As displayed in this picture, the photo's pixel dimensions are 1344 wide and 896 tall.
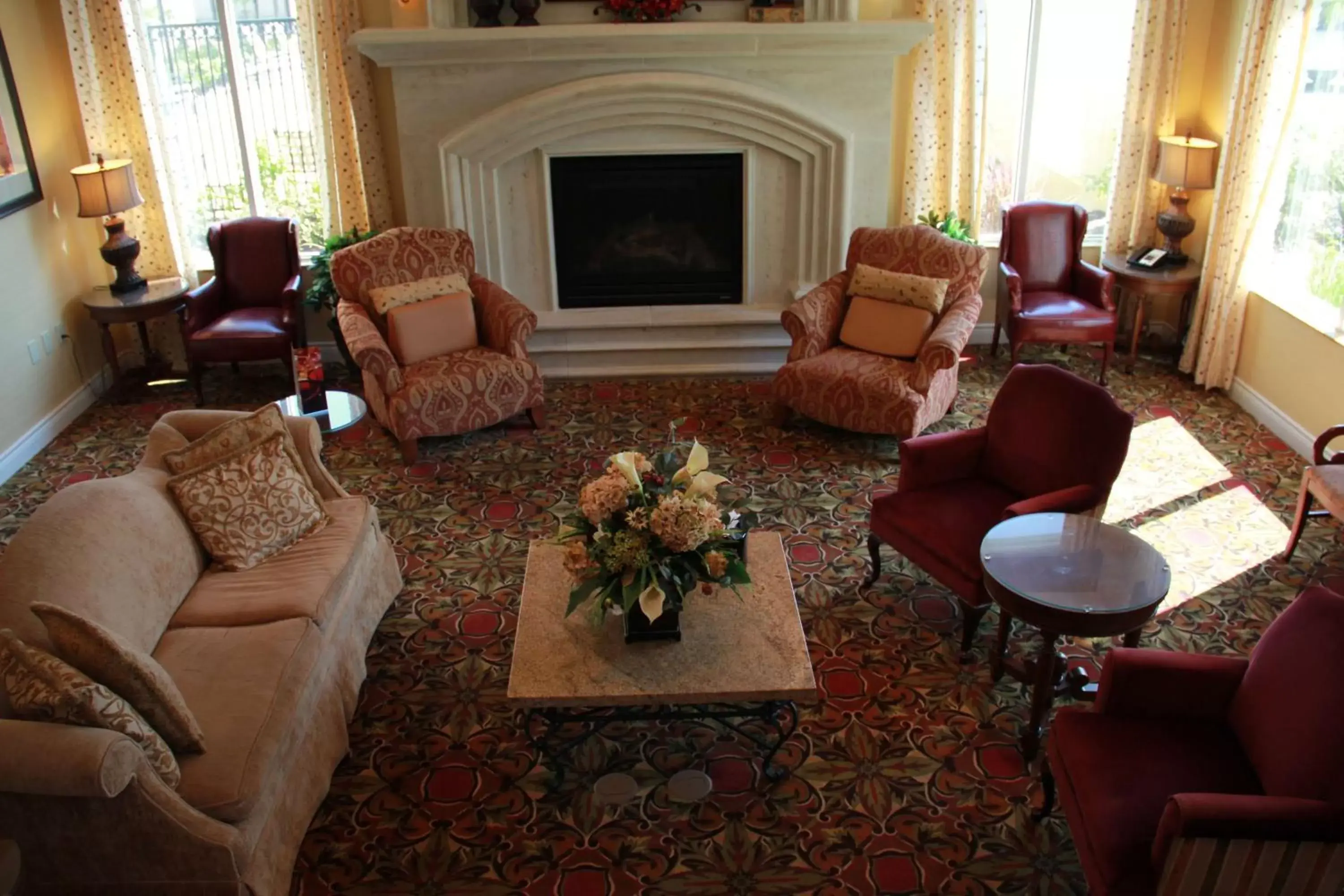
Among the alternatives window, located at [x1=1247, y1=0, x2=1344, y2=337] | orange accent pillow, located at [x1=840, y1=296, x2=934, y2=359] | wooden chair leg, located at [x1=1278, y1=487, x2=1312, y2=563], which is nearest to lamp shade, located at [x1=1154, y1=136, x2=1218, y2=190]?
window, located at [x1=1247, y1=0, x2=1344, y2=337]

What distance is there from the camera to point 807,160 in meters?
6.57

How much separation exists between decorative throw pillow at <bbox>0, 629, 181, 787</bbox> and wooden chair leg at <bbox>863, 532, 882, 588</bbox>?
2722 mm

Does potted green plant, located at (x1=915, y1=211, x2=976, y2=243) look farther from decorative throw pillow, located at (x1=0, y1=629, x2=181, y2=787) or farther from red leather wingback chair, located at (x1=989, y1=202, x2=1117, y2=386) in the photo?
decorative throw pillow, located at (x1=0, y1=629, x2=181, y2=787)

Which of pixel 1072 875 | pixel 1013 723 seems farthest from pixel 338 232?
pixel 1072 875

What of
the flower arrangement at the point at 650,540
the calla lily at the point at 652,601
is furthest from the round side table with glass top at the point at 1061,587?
the calla lily at the point at 652,601

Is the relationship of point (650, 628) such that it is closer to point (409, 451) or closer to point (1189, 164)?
point (409, 451)

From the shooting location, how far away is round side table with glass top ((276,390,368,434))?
5.26m

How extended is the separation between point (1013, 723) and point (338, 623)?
2338 mm

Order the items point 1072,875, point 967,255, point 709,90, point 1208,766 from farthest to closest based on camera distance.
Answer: point 709,90 < point 967,255 < point 1072,875 < point 1208,766

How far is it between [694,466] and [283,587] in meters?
1.48

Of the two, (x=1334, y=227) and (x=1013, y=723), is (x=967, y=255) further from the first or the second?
(x=1013, y=723)

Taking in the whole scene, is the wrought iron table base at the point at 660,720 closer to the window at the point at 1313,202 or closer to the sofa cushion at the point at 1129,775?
the sofa cushion at the point at 1129,775

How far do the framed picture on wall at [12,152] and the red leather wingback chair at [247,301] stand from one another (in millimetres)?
976

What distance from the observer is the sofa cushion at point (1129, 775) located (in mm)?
2605
